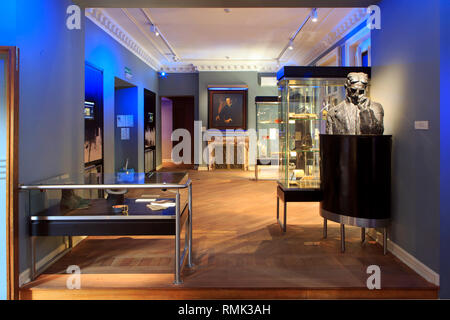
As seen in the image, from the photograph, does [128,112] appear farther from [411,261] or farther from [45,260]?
[411,261]

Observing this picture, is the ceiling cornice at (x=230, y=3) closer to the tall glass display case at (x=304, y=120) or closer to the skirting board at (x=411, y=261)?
the tall glass display case at (x=304, y=120)

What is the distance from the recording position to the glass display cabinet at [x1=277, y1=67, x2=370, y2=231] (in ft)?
15.5

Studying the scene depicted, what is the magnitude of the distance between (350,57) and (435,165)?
4.53 metres

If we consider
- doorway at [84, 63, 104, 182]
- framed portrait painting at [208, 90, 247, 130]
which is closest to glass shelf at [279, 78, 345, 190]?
doorway at [84, 63, 104, 182]

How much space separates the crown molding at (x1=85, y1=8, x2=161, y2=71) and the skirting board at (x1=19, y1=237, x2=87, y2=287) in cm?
385

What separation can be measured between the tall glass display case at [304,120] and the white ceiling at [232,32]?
238 centimetres

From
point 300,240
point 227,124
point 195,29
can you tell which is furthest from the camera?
point 227,124

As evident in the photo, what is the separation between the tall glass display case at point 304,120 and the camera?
15.7 ft

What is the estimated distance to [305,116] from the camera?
15.9 feet

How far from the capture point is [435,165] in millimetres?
3143
